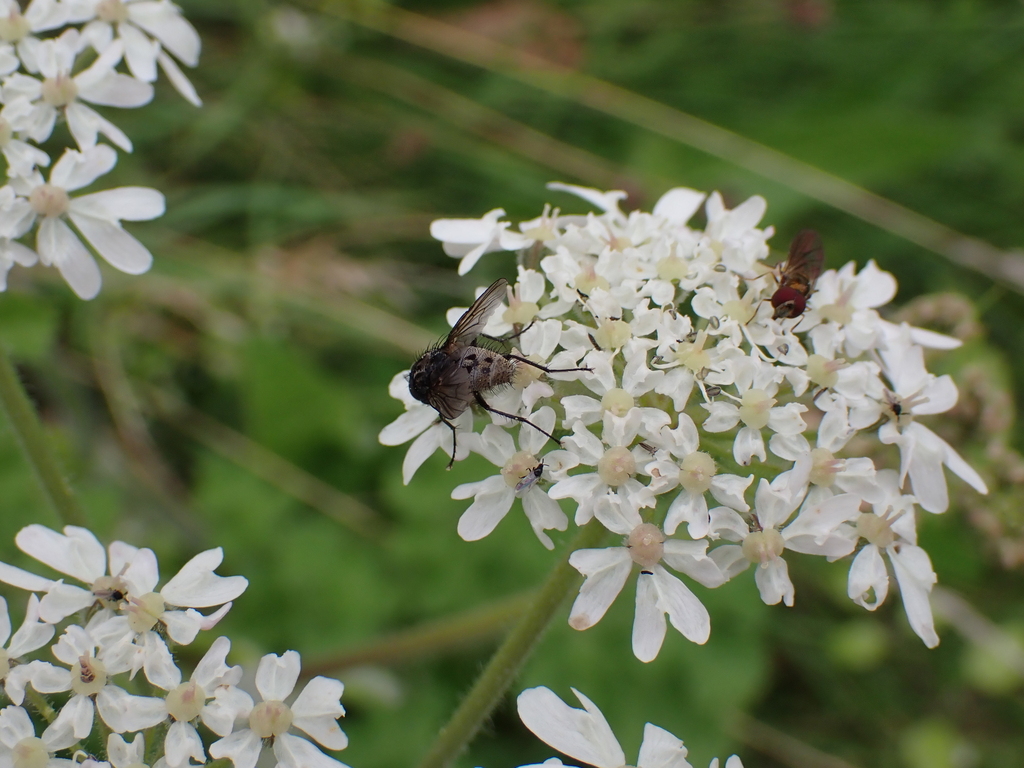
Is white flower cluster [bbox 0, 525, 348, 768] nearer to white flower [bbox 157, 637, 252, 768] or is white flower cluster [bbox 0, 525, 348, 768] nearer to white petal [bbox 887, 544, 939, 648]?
white flower [bbox 157, 637, 252, 768]

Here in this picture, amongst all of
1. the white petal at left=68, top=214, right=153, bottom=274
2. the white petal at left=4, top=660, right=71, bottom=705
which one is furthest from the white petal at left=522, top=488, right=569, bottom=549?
the white petal at left=68, top=214, right=153, bottom=274

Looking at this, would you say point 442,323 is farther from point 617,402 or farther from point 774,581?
point 774,581

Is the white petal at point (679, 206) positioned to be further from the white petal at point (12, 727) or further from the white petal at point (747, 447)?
the white petal at point (12, 727)

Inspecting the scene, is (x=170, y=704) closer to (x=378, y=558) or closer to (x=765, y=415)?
(x=765, y=415)

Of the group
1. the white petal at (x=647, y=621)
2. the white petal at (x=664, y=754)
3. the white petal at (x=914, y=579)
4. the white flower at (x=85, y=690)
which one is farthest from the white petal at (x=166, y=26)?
the white petal at (x=914, y=579)

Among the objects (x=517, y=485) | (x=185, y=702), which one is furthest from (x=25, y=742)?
(x=517, y=485)

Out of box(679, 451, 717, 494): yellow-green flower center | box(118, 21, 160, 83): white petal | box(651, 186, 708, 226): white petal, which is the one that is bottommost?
box(679, 451, 717, 494): yellow-green flower center
